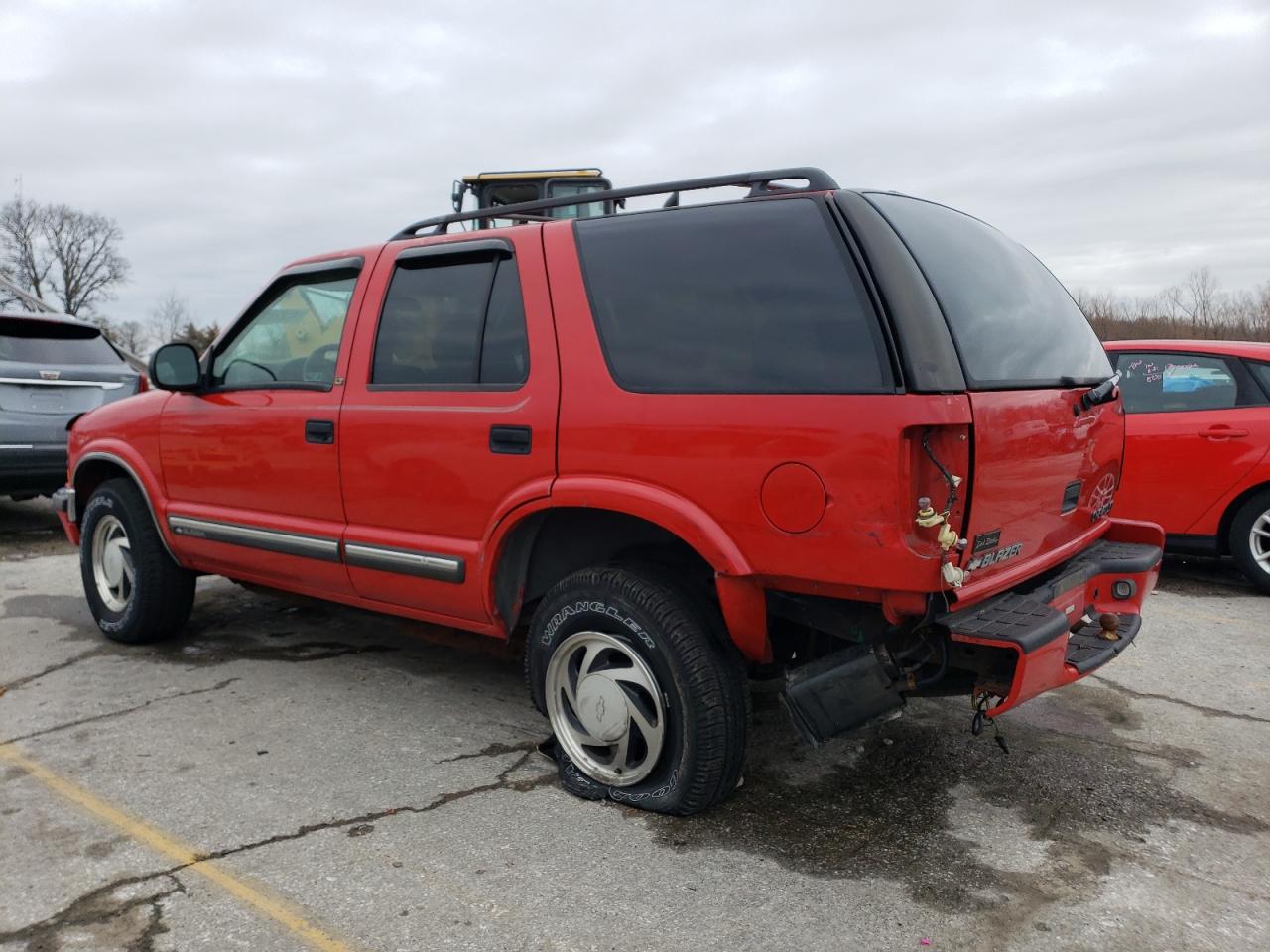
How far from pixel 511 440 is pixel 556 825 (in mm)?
1252

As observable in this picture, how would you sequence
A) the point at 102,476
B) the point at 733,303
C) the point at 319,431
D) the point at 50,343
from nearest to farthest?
the point at 733,303
the point at 319,431
the point at 102,476
the point at 50,343

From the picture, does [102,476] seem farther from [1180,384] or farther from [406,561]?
[1180,384]

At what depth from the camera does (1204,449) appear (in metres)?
6.27

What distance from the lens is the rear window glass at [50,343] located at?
7961 millimetres

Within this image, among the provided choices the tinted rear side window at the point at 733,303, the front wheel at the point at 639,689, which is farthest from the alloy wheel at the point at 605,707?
the tinted rear side window at the point at 733,303

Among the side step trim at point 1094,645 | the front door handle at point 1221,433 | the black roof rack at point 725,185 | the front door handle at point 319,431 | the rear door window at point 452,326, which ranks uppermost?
the black roof rack at point 725,185

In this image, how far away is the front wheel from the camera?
2965mm

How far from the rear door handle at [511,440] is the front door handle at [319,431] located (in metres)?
0.87

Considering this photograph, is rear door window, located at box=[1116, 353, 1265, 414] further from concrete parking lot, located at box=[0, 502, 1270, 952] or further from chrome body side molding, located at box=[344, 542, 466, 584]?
chrome body side molding, located at box=[344, 542, 466, 584]

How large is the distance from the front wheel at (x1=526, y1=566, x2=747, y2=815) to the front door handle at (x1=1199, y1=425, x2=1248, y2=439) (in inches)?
185

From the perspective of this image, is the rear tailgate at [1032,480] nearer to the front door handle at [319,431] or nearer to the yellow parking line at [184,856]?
the yellow parking line at [184,856]

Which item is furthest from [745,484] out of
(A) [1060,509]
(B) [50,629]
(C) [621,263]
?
(B) [50,629]

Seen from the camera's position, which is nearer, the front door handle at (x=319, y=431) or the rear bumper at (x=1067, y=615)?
the rear bumper at (x=1067, y=615)

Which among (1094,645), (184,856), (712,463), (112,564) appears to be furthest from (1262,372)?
(112,564)
